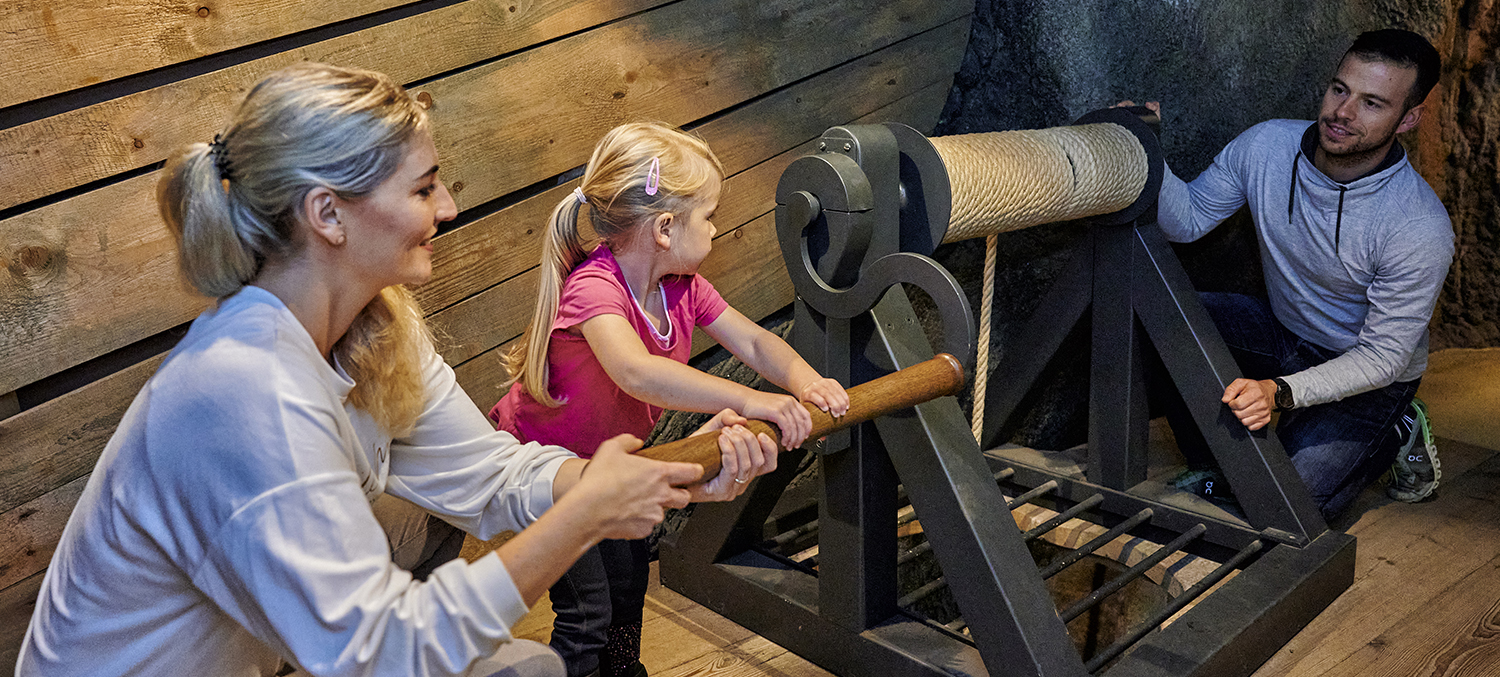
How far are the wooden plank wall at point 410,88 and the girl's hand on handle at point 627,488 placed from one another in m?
0.78

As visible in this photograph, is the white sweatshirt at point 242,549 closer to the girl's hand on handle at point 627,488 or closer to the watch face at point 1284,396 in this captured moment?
the girl's hand on handle at point 627,488

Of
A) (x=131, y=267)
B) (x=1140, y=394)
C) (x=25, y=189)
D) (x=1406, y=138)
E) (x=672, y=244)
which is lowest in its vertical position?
(x=1140, y=394)

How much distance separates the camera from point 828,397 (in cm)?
143

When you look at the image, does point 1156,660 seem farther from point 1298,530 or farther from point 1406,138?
point 1406,138

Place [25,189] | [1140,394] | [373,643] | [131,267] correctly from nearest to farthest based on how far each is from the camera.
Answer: [373,643] → [25,189] → [131,267] → [1140,394]

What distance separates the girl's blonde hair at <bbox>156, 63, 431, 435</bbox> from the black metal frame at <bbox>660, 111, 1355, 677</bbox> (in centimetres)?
72

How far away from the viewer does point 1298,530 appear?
6.77 feet

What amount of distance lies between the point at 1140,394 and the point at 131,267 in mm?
1864

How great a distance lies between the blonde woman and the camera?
95cm

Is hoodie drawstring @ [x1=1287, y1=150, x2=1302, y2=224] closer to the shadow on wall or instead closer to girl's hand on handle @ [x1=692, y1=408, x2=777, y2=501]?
the shadow on wall

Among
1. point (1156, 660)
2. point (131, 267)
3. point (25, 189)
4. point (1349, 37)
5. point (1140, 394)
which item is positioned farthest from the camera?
point (1349, 37)

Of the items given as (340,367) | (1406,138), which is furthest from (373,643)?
(1406,138)

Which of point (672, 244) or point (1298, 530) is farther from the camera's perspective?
point (1298, 530)

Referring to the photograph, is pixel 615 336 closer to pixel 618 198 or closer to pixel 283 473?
pixel 618 198
